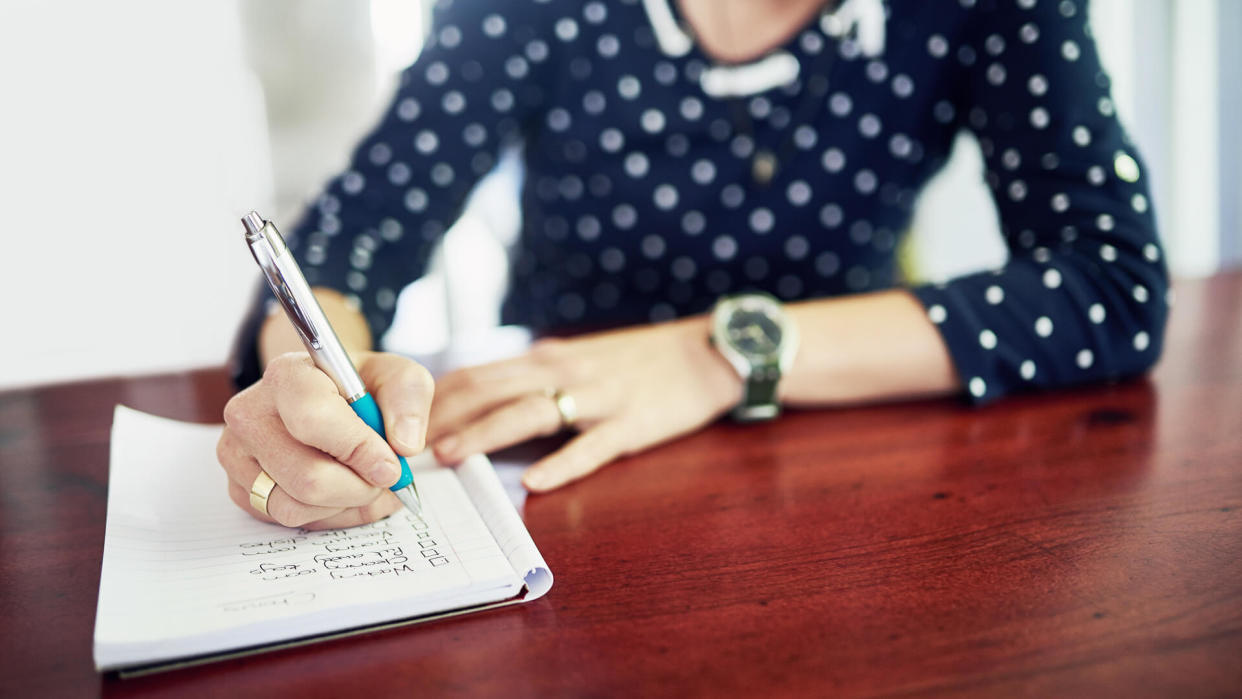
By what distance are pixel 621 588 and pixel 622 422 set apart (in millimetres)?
213

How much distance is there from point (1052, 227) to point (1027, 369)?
0.61ft

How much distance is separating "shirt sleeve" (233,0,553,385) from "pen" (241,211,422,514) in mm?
377

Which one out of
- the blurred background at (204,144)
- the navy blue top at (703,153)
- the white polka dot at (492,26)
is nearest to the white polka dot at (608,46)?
→ the navy blue top at (703,153)

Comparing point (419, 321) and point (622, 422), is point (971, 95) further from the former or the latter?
point (419, 321)

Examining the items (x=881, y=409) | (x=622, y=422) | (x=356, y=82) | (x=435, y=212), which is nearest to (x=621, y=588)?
(x=622, y=422)

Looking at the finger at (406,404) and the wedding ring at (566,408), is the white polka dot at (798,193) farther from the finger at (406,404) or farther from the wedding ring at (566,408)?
the finger at (406,404)

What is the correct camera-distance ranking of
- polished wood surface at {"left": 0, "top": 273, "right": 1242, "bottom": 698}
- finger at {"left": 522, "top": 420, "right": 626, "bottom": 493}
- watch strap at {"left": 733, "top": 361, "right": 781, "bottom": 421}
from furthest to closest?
watch strap at {"left": 733, "top": 361, "right": 781, "bottom": 421} < finger at {"left": 522, "top": 420, "right": 626, "bottom": 493} < polished wood surface at {"left": 0, "top": 273, "right": 1242, "bottom": 698}

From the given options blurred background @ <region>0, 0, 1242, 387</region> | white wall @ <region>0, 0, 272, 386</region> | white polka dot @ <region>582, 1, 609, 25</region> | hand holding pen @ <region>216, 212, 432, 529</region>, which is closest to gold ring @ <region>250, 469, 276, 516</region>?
hand holding pen @ <region>216, 212, 432, 529</region>

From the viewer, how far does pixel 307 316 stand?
47 centimetres

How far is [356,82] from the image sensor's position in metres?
2.34

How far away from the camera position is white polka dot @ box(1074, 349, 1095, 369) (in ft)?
2.48

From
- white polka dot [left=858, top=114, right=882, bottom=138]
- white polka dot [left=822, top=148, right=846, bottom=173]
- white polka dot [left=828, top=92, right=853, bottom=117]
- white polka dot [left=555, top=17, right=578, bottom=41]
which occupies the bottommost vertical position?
white polka dot [left=822, top=148, right=846, bottom=173]

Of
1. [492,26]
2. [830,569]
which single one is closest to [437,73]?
[492,26]

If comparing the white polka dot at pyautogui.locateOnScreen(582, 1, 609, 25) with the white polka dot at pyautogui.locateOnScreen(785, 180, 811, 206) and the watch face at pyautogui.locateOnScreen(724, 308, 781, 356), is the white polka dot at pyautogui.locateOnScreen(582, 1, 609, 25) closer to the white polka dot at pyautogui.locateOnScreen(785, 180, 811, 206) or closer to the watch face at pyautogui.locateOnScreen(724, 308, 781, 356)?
the white polka dot at pyautogui.locateOnScreen(785, 180, 811, 206)
